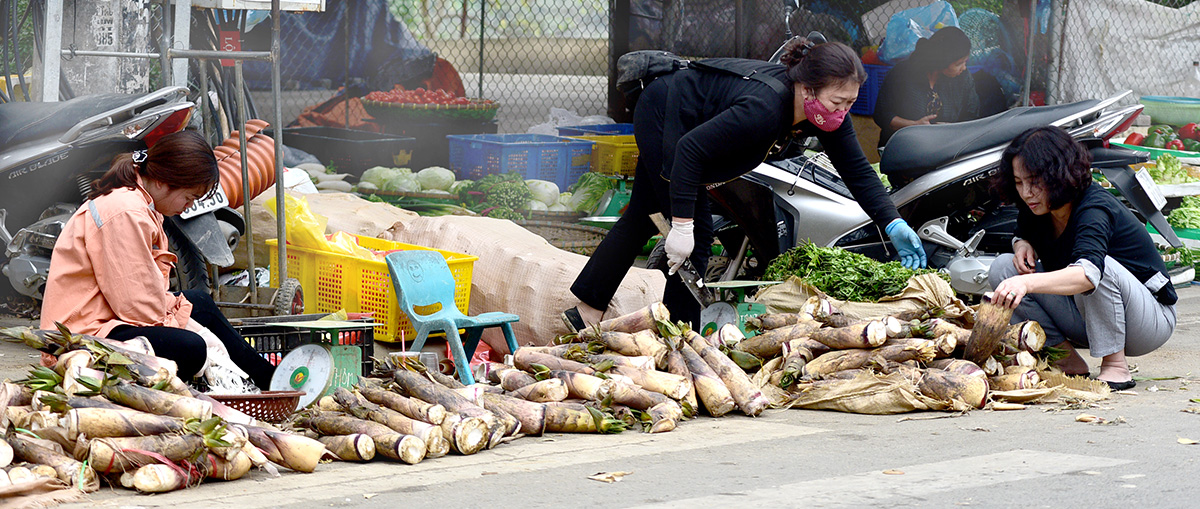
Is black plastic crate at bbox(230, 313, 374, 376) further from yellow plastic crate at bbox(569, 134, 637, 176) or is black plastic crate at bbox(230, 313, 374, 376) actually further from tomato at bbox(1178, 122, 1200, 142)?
tomato at bbox(1178, 122, 1200, 142)

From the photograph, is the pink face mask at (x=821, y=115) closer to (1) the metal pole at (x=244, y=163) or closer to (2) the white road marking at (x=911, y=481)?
(2) the white road marking at (x=911, y=481)

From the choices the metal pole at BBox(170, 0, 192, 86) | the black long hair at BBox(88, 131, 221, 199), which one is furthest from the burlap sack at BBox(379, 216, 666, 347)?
the black long hair at BBox(88, 131, 221, 199)

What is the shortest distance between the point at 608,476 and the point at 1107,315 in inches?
99.8

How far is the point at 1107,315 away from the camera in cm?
476

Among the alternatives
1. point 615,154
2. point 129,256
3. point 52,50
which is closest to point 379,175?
point 615,154

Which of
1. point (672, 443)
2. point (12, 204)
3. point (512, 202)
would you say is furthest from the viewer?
point (512, 202)

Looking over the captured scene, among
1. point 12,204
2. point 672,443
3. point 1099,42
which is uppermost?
point 1099,42

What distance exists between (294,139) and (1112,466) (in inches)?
306

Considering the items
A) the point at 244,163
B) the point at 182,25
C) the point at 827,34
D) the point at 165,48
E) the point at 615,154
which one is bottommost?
the point at 615,154

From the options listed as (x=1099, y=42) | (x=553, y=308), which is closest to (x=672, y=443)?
(x=553, y=308)

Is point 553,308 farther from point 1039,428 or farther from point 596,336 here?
point 1039,428

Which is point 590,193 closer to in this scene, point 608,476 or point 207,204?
point 207,204

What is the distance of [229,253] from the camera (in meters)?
5.38

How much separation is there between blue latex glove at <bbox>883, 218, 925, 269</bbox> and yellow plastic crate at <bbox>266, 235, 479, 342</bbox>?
201 cm
